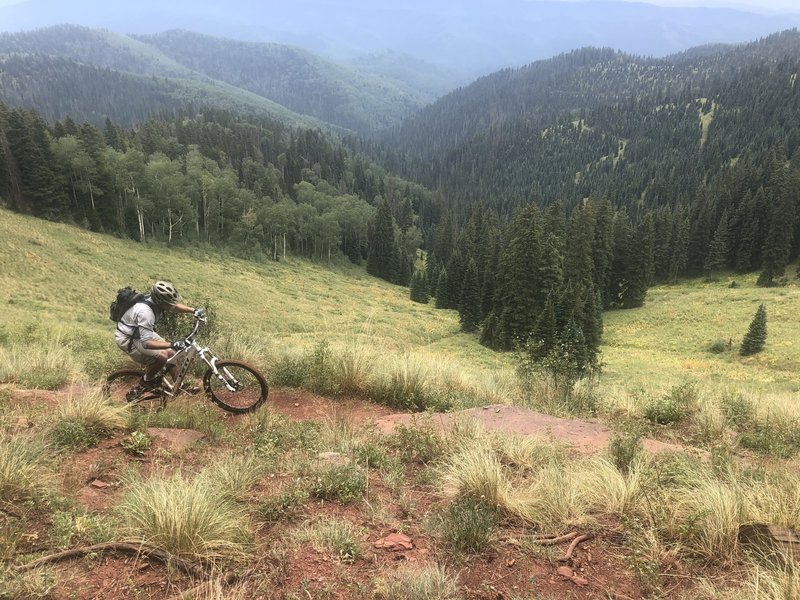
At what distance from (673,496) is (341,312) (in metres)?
39.1

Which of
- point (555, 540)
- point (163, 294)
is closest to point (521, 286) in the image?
point (163, 294)

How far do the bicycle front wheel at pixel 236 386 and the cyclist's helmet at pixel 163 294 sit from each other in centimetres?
111

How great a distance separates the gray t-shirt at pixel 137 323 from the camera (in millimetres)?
6000

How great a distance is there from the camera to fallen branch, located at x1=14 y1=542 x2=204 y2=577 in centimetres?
287

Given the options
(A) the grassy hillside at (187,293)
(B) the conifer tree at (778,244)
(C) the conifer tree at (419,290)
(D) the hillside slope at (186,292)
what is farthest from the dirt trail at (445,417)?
(B) the conifer tree at (778,244)

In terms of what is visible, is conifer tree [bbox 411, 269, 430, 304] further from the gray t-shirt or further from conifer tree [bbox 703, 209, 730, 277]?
the gray t-shirt

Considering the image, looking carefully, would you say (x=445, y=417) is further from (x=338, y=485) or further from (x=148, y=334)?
(x=148, y=334)

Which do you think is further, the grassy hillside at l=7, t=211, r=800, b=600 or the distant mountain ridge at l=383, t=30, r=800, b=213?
the distant mountain ridge at l=383, t=30, r=800, b=213

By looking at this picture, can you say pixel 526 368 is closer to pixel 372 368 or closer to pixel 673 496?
pixel 372 368

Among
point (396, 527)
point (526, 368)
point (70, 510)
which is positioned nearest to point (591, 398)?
point (526, 368)

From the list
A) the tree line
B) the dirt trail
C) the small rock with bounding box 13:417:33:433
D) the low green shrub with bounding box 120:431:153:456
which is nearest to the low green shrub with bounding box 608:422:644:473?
the dirt trail

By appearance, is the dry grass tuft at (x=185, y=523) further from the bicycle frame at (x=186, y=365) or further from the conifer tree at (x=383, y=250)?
the conifer tree at (x=383, y=250)

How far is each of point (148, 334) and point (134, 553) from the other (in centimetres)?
363

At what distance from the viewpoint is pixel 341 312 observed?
138 feet
